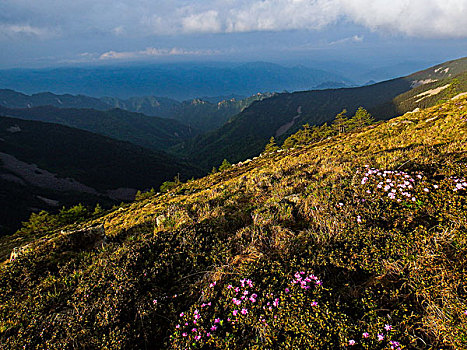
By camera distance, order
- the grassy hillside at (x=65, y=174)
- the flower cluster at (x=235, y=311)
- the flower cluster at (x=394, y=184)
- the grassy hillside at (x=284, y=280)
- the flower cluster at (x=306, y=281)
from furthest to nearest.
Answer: the grassy hillside at (x=65, y=174), the flower cluster at (x=394, y=184), the flower cluster at (x=306, y=281), the flower cluster at (x=235, y=311), the grassy hillside at (x=284, y=280)

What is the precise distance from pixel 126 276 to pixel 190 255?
1519mm

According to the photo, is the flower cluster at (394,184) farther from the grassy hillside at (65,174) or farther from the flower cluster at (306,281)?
the grassy hillside at (65,174)

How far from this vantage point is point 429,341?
3020 millimetres

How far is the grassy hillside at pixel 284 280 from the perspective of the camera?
10.8ft

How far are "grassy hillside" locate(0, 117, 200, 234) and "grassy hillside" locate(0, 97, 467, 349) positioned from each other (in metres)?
114

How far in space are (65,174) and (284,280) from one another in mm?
196981

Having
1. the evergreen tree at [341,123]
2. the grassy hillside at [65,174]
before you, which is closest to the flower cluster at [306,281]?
the evergreen tree at [341,123]

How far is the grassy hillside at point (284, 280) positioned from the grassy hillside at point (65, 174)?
374ft

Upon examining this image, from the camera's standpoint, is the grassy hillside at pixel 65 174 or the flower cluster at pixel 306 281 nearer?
the flower cluster at pixel 306 281

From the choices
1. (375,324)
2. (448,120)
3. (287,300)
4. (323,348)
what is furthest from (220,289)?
(448,120)

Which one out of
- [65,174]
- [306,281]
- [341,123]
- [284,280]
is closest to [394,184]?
[306,281]

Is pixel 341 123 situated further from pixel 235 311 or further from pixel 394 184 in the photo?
pixel 235 311

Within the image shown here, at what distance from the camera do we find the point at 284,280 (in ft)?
13.5

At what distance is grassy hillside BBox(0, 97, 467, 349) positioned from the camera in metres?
3.30
